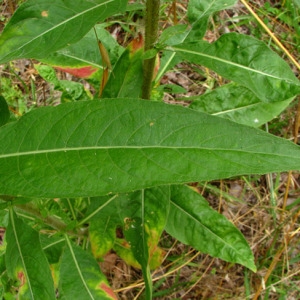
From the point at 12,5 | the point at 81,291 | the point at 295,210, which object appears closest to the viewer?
the point at 81,291

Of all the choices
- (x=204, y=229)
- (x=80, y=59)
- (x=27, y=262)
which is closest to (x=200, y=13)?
(x=80, y=59)

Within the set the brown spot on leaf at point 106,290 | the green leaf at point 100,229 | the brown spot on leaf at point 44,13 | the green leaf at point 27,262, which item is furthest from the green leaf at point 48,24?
the brown spot on leaf at point 106,290

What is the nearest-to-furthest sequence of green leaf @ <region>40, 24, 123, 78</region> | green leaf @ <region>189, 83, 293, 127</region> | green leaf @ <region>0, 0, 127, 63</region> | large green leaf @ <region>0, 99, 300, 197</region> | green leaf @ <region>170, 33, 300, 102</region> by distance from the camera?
1. large green leaf @ <region>0, 99, 300, 197</region>
2. green leaf @ <region>0, 0, 127, 63</region>
3. green leaf @ <region>170, 33, 300, 102</region>
4. green leaf @ <region>40, 24, 123, 78</region>
5. green leaf @ <region>189, 83, 293, 127</region>

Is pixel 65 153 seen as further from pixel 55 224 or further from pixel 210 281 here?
pixel 210 281

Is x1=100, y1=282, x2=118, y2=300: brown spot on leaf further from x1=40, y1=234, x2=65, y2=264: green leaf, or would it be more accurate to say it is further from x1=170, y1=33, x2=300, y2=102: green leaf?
x1=170, y1=33, x2=300, y2=102: green leaf

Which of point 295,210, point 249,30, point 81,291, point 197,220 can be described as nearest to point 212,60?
point 197,220

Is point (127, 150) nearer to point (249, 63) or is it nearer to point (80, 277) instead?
point (249, 63)

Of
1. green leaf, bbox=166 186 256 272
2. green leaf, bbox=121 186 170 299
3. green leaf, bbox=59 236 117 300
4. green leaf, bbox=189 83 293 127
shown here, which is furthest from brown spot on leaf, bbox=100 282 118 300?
green leaf, bbox=189 83 293 127

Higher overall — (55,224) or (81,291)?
(55,224)
